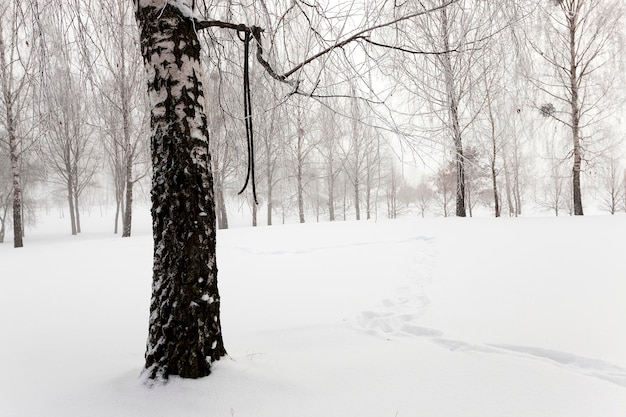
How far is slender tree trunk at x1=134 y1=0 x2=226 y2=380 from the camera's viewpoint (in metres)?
1.81

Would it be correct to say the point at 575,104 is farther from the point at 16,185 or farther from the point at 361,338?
the point at 16,185

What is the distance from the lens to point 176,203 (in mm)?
1816

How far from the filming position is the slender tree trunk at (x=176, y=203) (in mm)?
1813

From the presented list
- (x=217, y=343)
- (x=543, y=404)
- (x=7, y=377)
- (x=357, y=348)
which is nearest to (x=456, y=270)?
(x=357, y=348)

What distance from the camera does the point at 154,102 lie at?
1858mm

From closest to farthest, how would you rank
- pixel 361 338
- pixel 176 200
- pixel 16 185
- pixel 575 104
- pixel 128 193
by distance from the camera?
pixel 176 200 → pixel 361 338 → pixel 575 104 → pixel 16 185 → pixel 128 193

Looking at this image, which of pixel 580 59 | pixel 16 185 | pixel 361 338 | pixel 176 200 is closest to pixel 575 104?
pixel 580 59

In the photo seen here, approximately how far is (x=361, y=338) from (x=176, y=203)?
1646mm

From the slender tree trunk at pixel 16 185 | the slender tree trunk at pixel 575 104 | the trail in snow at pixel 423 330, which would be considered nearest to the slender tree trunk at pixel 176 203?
the trail in snow at pixel 423 330

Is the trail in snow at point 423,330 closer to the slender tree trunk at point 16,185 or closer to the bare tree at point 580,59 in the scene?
the bare tree at point 580,59

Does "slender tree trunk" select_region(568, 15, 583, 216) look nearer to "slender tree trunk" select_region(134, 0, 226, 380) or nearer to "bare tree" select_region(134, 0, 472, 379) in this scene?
"bare tree" select_region(134, 0, 472, 379)

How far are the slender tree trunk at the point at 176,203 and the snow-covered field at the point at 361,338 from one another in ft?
0.64

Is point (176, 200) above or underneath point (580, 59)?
underneath

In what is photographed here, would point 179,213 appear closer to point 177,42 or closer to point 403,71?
point 177,42
